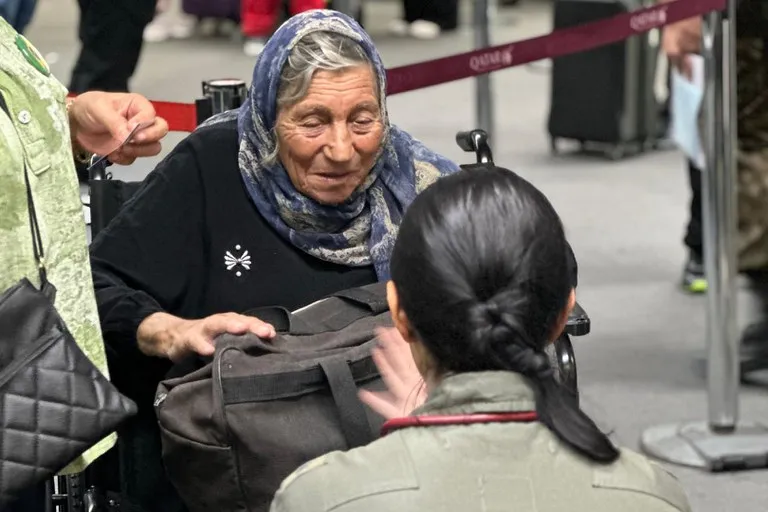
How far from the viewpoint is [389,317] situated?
2381 mm

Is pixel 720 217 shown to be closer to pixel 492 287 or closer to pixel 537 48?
pixel 537 48

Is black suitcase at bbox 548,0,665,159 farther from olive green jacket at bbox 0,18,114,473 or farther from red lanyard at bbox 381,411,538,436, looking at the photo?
red lanyard at bbox 381,411,538,436

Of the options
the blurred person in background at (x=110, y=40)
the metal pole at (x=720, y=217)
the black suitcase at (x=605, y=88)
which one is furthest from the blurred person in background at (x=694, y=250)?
the blurred person in background at (x=110, y=40)

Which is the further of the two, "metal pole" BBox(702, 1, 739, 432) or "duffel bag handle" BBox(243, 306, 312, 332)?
"metal pole" BBox(702, 1, 739, 432)

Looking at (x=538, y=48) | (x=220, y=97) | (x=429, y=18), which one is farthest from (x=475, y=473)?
(x=429, y=18)

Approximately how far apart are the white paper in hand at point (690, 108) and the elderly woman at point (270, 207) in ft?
4.38

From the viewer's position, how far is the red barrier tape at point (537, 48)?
378 centimetres

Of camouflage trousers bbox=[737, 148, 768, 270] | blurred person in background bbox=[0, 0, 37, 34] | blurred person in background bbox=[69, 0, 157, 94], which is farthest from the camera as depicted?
blurred person in background bbox=[69, 0, 157, 94]

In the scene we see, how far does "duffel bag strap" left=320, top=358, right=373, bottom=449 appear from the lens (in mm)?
2129

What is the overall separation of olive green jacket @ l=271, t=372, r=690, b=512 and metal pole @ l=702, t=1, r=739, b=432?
223 centimetres

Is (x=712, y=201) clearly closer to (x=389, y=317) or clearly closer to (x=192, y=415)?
(x=389, y=317)

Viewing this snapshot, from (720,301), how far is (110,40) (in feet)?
9.77

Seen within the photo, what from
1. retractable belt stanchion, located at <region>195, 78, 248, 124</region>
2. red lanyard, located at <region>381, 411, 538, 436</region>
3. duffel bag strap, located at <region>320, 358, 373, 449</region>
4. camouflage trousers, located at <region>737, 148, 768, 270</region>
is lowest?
camouflage trousers, located at <region>737, 148, 768, 270</region>

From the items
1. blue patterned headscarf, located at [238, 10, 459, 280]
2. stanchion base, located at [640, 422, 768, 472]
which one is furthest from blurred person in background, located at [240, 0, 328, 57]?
blue patterned headscarf, located at [238, 10, 459, 280]
